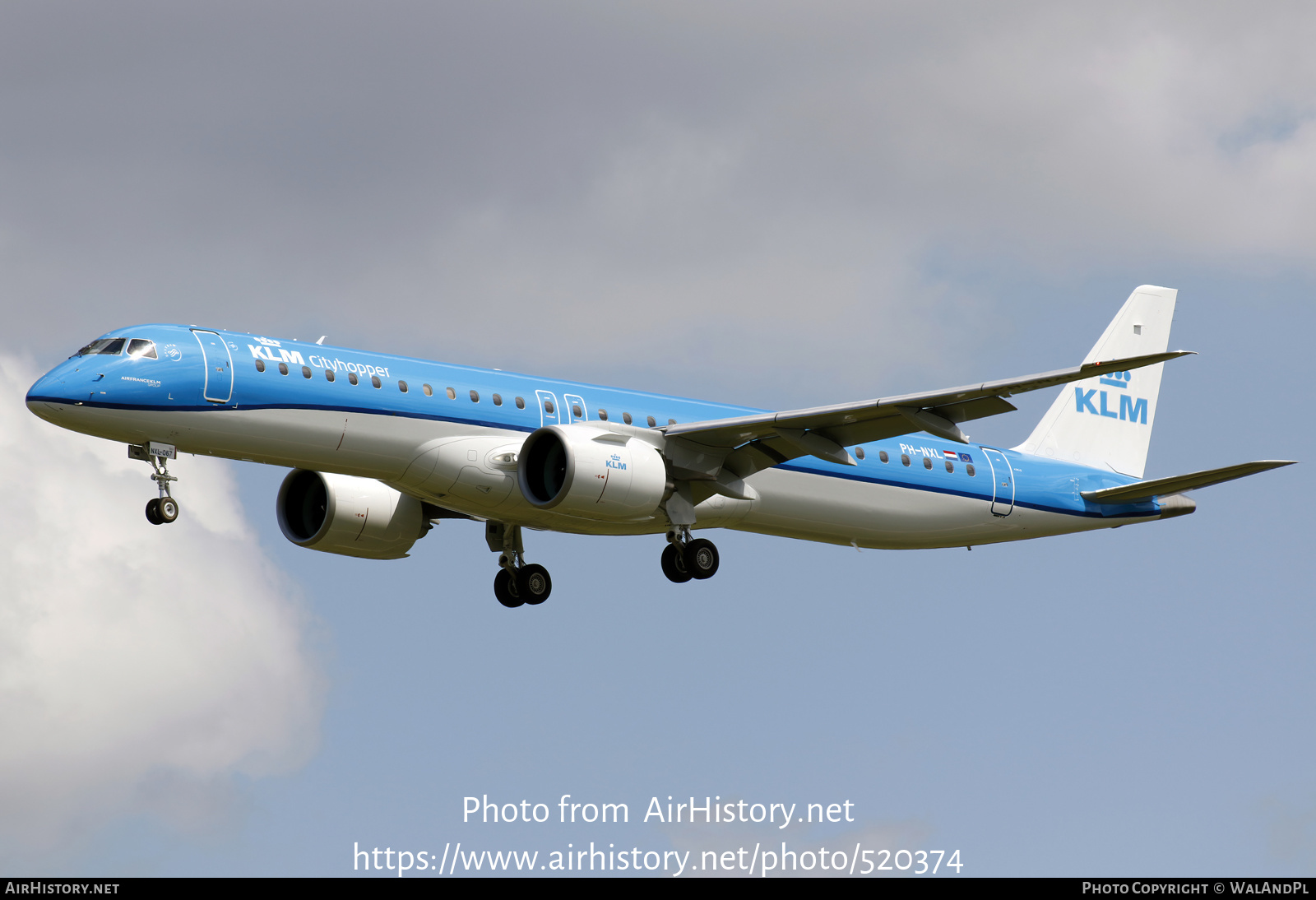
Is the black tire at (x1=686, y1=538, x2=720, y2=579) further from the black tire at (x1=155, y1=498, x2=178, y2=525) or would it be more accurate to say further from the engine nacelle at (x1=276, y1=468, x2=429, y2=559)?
the black tire at (x1=155, y1=498, x2=178, y2=525)

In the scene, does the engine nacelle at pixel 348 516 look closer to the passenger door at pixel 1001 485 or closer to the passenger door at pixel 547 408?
the passenger door at pixel 547 408

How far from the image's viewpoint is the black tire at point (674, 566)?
40.1 meters

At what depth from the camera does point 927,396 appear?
35375 millimetres

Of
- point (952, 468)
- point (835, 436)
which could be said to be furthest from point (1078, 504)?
point (835, 436)

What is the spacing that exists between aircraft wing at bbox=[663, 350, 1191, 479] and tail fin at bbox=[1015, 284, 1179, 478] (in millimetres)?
9848

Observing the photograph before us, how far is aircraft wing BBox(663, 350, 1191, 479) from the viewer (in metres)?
35.3

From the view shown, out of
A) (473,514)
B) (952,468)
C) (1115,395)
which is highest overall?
(1115,395)

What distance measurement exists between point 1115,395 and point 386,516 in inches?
875

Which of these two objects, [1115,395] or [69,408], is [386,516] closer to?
[69,408]

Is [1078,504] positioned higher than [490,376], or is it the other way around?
[1078,504]

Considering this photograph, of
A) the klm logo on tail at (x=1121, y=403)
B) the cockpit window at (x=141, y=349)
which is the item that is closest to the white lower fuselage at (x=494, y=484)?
the cockpit window at (x=141, y=349)

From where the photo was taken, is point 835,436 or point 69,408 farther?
point 835,436

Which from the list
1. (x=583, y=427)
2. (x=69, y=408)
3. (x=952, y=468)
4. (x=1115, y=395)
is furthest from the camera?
(x=1115, y=395)

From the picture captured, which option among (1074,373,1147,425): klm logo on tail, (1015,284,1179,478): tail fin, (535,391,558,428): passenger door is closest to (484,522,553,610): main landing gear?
(535,391,558,428): passenger door
